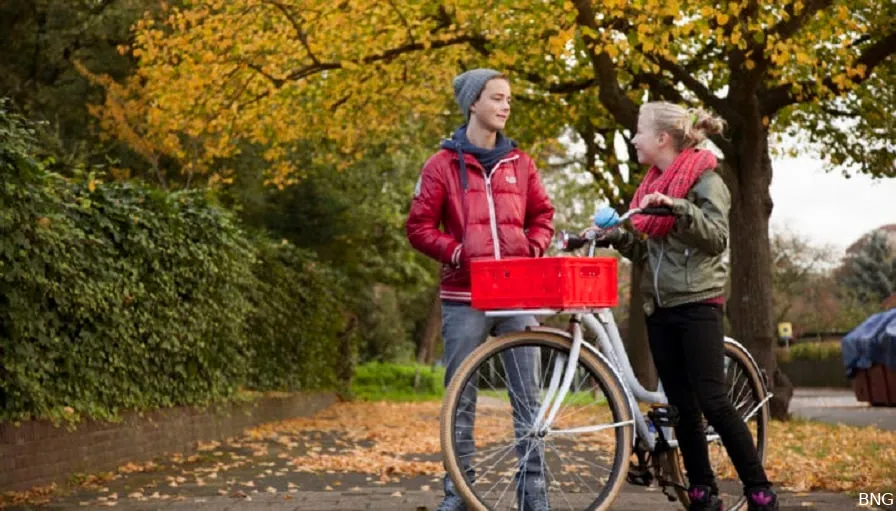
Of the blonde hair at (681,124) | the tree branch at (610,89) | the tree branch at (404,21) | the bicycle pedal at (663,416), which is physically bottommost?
the bicycle pedal at (663,416)

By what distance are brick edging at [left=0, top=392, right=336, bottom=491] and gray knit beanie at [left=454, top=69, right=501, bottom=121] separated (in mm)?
4120

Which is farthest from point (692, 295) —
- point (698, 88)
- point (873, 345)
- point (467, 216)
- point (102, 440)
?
point (873, 345)

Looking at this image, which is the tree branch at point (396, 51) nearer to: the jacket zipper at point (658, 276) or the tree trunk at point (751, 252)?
the tree trunk at point (751, 252)

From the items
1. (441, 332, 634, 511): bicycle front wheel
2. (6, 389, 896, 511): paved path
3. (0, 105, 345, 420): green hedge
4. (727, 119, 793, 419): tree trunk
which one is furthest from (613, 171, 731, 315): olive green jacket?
(727, 119, 793, 419): tree trunk

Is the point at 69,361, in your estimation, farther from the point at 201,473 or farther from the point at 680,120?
the point at 680,120

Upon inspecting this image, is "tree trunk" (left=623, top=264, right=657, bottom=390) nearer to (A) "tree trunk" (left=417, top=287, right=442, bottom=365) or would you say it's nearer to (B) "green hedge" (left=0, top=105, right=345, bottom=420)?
(B) "green hedge" (left=0, top=105, right=345, bottom=420)

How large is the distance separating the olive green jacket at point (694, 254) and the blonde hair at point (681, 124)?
21 centimetres

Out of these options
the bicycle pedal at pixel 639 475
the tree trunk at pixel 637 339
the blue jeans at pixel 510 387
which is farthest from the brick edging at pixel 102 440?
the tree trunk at pixel 637 339

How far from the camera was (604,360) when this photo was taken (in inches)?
227

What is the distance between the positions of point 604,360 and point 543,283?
515 mm

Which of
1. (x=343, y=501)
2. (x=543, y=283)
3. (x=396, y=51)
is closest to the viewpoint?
(x=543, y=283)

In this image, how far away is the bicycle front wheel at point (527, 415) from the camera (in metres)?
5.54

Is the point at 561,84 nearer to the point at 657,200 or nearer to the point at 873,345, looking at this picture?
the point at 873,345

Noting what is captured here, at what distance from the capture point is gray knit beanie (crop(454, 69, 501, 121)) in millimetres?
6195
